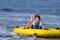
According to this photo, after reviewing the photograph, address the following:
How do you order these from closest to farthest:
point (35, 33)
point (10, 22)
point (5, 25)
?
point (35, 33)
point (5, 25)
point (10, 22)

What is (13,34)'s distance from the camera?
58.5ft

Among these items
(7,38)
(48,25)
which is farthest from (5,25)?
(7,38)

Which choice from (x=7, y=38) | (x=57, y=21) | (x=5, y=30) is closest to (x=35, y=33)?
(x=7, y=38)

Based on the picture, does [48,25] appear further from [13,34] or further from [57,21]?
[13,34]

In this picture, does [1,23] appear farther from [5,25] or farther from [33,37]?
[33,37]

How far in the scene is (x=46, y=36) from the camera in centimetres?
1653

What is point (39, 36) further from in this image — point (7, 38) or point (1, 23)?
point (1, 23)

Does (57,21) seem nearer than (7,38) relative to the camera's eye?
No

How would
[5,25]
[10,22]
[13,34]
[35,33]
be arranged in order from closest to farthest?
[35,33], [13,34], [5,25], [10,22]

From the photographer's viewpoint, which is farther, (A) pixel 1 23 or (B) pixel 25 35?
(A) pixel 1 23

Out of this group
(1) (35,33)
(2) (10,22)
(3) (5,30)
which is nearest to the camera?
(1) (35,33)

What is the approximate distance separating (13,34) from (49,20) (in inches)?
260

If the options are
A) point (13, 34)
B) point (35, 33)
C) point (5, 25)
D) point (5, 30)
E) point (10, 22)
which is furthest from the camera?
point (10, 22)

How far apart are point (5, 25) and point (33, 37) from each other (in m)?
5.16
